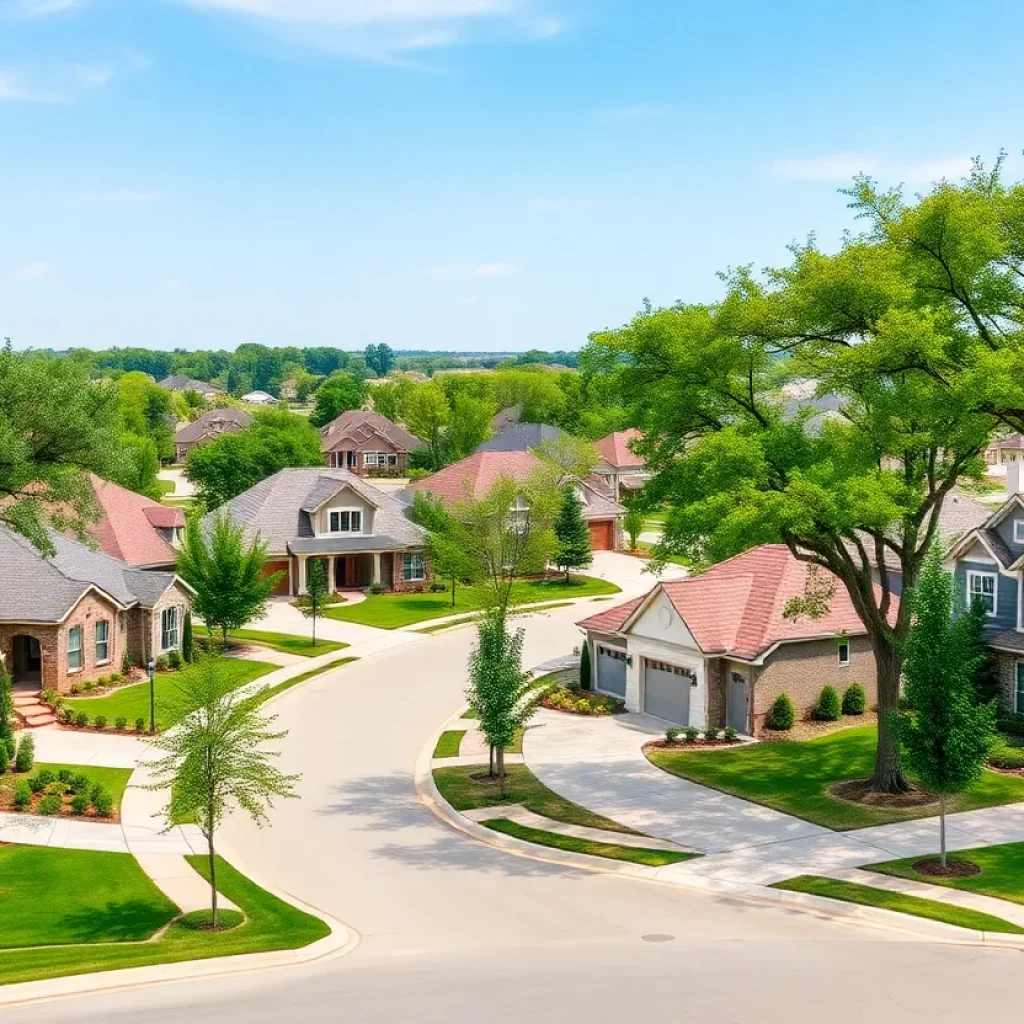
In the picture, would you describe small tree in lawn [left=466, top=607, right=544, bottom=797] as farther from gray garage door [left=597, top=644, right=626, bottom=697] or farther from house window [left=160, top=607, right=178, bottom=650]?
house window [left=160, top=607, right=178, bottom=650]

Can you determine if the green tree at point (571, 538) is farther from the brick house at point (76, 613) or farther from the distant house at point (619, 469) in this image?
the distant house at point (619, 469)

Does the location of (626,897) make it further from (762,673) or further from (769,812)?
(762,673)

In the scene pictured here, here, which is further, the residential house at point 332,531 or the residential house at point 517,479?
the residential house at point 517,479

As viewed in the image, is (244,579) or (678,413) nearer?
(678,413)

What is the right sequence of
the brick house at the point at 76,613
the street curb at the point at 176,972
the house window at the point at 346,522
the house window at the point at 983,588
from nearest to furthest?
the street curb at the point at 176,972 → the house window at the point at 983,588 → the brick house at the point at 76,613 → the house window at the point at 346,522

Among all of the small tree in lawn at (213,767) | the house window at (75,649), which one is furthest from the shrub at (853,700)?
the house window at (75,649)

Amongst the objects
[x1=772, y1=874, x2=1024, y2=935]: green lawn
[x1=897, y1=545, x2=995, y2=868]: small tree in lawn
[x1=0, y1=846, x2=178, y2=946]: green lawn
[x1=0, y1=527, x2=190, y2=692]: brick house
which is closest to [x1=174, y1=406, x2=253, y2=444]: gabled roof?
[x1=0, y1=527, x2=190, y2=692]: brick house

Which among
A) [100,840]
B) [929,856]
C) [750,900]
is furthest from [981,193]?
[100,840]
